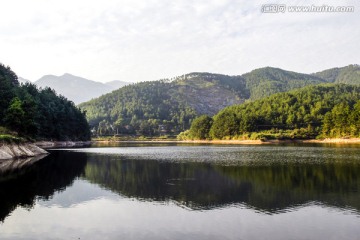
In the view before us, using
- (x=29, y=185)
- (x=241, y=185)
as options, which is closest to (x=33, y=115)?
(x=29, y=185)

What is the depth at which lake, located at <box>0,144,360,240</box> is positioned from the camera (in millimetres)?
21469

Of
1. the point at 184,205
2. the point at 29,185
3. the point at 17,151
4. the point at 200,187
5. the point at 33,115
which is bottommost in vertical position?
the point at 184,205

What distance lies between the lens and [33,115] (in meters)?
105

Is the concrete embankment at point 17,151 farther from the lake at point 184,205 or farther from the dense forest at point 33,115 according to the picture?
the lake at point 184,205

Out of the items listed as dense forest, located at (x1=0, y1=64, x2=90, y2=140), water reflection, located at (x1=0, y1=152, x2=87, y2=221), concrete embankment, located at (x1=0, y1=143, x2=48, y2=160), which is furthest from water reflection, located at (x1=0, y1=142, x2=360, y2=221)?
dense forest, located at (x1=0, y1=64, x2=90, y2=140)

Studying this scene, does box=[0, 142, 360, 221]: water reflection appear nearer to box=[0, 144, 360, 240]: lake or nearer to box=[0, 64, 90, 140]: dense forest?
box=[0, 144, 360, 240]: lake

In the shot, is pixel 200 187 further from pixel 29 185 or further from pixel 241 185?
pixel 29 185

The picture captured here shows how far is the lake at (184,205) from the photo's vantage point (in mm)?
21469

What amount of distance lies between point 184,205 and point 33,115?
89.2 metres

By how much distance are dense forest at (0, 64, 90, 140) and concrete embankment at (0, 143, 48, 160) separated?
2753 mm

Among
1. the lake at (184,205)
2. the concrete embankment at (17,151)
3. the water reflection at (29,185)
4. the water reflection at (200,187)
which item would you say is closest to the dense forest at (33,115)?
the concrete embankment at (17,151)

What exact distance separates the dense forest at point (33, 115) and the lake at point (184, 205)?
39485 mm

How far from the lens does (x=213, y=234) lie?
20.7 metres

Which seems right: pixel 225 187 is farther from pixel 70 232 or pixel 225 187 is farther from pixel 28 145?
pixel 28 145
